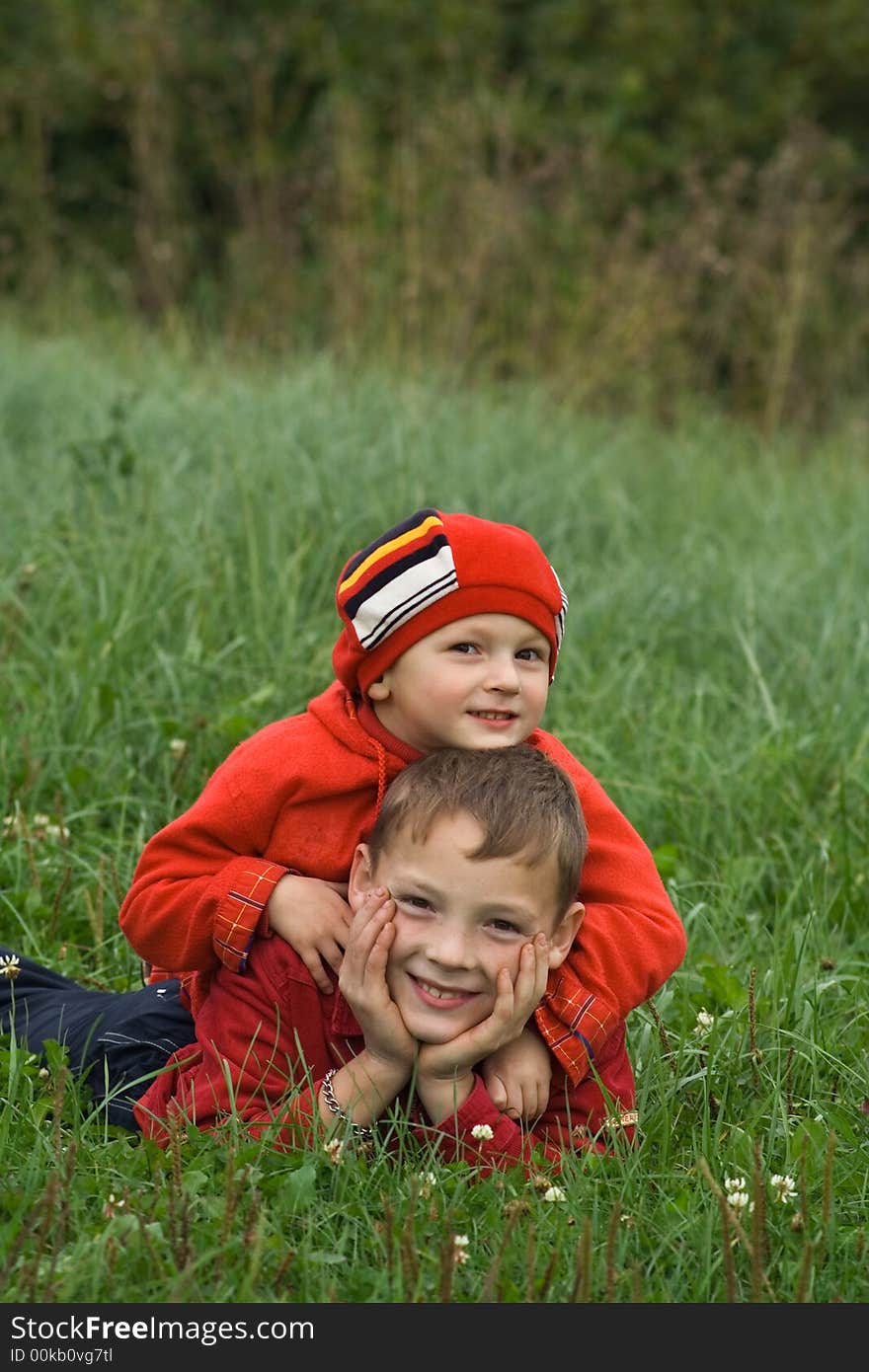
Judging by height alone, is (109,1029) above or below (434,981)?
below

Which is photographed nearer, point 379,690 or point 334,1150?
point 334,1150

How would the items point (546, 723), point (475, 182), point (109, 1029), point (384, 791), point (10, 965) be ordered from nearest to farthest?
point (384, 791) < point (109, 1029) < point (10, 965) < point (546, 723) < point (475, 182)

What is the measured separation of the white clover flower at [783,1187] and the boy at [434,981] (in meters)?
0.26

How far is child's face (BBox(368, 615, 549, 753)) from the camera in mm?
2480

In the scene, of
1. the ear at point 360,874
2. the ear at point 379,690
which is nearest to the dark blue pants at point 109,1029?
the ear at point 360,874

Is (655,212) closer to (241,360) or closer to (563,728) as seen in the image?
(241,360)

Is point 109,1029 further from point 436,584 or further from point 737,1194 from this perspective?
point 737,1194

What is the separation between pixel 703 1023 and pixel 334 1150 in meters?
0.82

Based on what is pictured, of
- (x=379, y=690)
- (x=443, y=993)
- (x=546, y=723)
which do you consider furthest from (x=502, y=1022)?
(x=546, y=723)

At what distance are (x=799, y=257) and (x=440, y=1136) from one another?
6469 mm

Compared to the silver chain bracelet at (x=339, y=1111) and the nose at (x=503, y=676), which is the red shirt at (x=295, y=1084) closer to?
the silver chain bracelet at (x=339, y=1111)

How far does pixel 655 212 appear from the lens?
10133mm

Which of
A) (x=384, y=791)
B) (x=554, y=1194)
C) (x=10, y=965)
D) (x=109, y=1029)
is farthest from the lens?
(x=10, y=965)

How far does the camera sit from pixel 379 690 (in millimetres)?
2582
